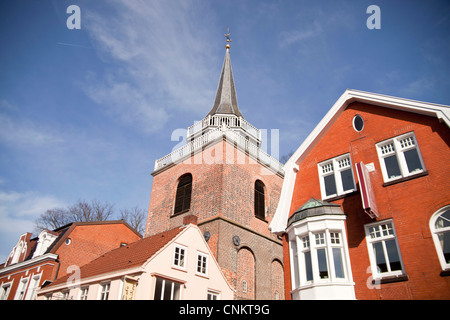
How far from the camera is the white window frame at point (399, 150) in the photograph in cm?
1127

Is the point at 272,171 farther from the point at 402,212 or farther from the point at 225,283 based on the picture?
the point at 402,212

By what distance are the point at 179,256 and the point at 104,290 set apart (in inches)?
136

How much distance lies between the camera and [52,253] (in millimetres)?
19906

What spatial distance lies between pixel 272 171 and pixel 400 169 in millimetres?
13289

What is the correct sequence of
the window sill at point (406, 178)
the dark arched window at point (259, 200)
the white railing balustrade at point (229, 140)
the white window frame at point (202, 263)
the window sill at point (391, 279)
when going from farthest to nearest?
1. the white railing balustrade at point (229, 140)
2. the dark arched window at point (259, 200)
3. the white window frame at point (202, 263)
4. the window sill at point (406, 178)
5. the window sill at point (391, 279)

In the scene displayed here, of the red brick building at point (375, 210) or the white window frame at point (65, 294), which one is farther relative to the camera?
A: the white window frame at point (65, 294)

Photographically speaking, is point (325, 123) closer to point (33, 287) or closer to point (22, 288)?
point (33, 287)

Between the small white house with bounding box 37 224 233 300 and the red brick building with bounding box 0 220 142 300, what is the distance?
2420mm

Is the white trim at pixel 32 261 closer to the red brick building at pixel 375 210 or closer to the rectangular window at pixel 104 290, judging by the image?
the rectangular window at pixel 104 290

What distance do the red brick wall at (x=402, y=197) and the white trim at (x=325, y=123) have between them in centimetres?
29

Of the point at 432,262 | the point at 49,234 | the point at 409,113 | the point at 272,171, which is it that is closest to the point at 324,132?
the point at 409,113

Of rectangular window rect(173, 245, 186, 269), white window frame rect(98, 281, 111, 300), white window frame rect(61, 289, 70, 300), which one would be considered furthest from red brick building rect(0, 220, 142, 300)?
rectangular window rect(173, 245, 186, 269)

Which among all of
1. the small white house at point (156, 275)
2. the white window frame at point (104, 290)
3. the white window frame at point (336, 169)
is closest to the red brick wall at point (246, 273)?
the small white house at point (156, 275)

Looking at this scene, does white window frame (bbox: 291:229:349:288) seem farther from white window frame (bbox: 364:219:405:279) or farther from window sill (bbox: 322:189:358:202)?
window sill (bbox: 322:189:358:202)
